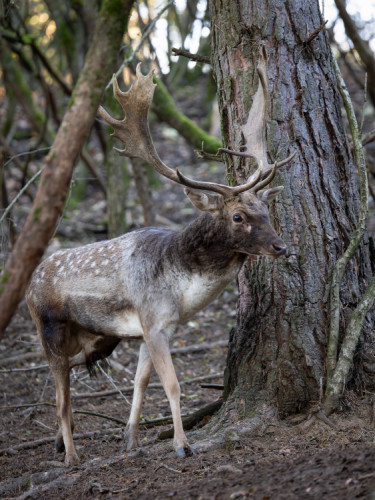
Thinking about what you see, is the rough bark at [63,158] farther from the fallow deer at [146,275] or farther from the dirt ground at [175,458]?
the dirt ground at [175,458]

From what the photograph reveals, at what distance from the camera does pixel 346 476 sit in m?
4.21

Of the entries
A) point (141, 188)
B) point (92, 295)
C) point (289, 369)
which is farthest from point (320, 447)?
point (141, 188)

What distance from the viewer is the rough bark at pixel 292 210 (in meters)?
5.78

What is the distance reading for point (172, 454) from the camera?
5.55 m

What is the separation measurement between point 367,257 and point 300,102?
1.67 metres

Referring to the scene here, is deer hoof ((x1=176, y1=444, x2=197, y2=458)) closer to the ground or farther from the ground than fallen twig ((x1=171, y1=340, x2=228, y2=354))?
closer to the ground

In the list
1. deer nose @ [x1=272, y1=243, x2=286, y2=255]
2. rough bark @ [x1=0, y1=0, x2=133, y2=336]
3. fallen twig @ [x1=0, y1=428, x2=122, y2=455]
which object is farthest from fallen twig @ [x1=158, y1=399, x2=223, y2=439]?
rough bark @ [x1=0, y1=0, x2=133, y2=336]

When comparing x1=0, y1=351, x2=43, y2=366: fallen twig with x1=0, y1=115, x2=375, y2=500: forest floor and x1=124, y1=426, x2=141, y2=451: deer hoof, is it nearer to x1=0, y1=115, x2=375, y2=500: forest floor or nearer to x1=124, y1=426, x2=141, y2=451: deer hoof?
x1=0, y1=115, x2=375, y2=500: forest floor

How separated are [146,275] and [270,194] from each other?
146 cm

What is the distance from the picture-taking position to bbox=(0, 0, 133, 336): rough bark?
3980mm

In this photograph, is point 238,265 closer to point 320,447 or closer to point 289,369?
point 289,369

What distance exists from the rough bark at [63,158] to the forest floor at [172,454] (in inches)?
76.1

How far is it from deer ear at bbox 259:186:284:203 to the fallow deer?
1 cm

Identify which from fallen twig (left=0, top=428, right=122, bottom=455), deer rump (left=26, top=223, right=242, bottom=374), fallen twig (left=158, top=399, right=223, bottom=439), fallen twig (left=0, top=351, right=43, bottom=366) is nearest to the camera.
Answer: deer rump (left=26, top=223, right=242, bottom=374)
